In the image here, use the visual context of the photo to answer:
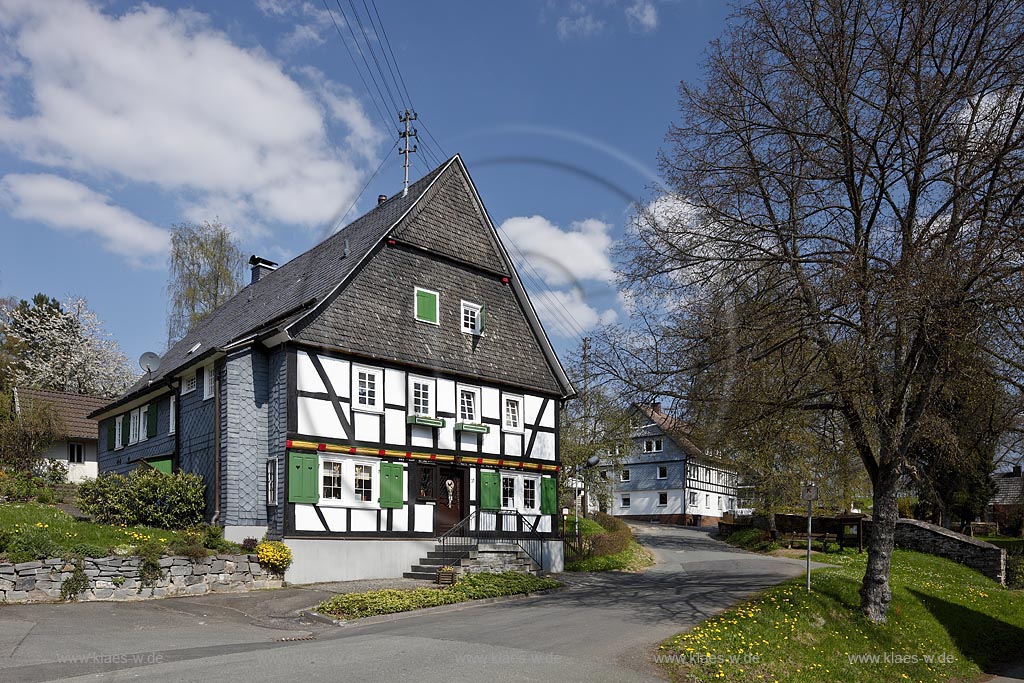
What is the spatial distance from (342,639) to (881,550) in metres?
10.4

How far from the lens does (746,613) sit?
1530 cm

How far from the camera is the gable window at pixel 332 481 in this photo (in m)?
21.3

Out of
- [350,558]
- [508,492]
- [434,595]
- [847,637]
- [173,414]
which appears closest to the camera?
[847,637]

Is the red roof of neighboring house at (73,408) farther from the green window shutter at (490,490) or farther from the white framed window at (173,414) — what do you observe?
the green window shutter at (490,490)

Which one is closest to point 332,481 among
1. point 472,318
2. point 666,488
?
point 472,318

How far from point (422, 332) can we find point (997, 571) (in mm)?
21648

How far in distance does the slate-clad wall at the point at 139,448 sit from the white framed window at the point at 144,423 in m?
0.13

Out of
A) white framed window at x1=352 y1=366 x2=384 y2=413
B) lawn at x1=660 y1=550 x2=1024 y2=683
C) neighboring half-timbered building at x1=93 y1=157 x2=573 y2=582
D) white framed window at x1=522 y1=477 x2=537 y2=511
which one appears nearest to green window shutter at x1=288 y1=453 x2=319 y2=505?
neighboring half-timbered building at x1=93 y1=157 x2=573 y2=582

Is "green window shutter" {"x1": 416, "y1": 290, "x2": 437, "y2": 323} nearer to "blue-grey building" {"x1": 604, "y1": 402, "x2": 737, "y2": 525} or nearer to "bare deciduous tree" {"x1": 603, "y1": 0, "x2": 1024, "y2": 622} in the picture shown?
Result: "bare deciduous tree" {"x1": 603, "y1": 0, "x2": 1024, "y2": 622}

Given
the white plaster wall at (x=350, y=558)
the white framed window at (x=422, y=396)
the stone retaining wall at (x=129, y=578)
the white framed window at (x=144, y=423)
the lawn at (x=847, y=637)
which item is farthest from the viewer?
the white framed window at (x=144, y=423)

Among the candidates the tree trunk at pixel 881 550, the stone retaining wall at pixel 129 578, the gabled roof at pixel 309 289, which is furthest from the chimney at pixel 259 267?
the tree trunk at pixel 881 550

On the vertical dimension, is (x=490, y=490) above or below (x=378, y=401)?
below

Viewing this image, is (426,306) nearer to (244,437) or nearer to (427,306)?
(427,306)

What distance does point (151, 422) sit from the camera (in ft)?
87.9
